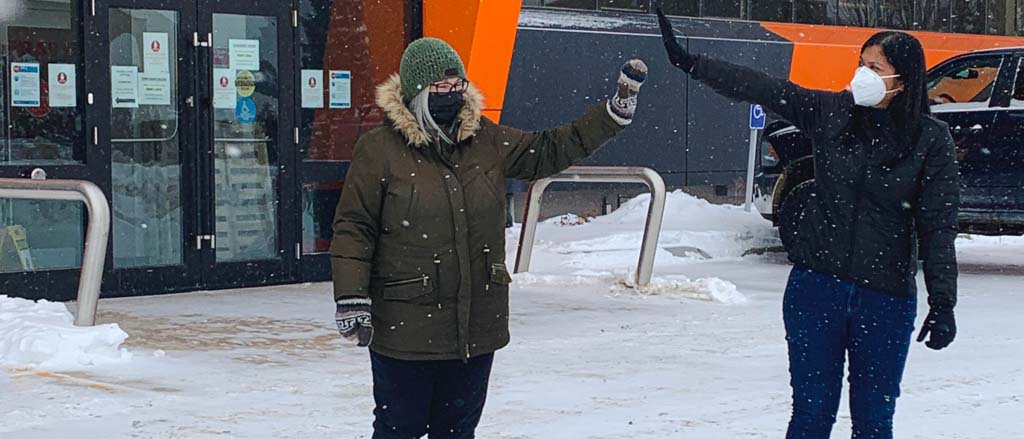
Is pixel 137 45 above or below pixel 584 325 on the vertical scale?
above

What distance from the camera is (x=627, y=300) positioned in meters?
9.98

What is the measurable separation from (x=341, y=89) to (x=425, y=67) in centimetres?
668

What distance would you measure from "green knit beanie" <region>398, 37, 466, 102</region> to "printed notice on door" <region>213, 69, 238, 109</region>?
6044 mm

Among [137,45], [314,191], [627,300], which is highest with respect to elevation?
[137,45]

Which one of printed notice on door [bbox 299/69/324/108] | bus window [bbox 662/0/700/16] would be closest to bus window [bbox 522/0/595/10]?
bus window [bbox 662/0/700/16]

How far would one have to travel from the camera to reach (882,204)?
4406 mm

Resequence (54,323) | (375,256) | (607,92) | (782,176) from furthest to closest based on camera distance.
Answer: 1. (607,92)
2. (782,176)
3. (54,323)
4. (375,256)

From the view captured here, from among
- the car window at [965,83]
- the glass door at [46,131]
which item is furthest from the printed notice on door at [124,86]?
the car window at [965,83]

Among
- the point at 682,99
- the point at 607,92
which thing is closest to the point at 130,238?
the point at 607,92

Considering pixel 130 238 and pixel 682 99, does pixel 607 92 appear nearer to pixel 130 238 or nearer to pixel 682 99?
pixel 682 99

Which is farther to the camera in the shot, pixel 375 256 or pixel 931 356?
pixel 931 356

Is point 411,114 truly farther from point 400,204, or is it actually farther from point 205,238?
point 205,238

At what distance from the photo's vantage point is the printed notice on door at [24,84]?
9.13m

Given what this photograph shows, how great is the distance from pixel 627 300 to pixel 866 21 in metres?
9.33
